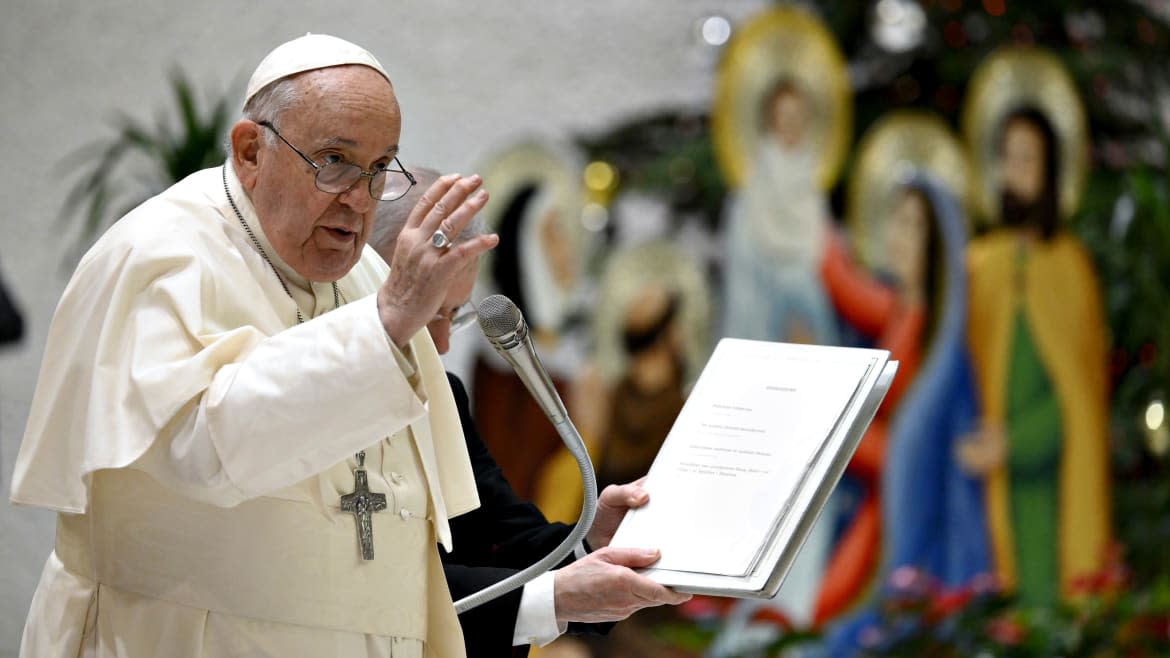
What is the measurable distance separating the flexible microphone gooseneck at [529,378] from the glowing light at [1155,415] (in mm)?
4586

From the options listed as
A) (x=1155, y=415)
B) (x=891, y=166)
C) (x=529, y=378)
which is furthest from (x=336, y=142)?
(x=1155, y=415)

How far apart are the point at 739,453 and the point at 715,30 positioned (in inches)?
162

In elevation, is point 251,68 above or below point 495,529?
above

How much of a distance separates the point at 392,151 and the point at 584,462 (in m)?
0.59

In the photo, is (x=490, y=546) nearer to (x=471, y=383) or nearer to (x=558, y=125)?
(x=471, y=383)

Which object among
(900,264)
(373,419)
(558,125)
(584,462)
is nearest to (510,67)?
(558,125)

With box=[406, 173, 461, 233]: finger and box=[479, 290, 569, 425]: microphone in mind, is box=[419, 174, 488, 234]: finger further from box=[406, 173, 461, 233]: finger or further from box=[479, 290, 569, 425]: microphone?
box=[479, 290, 569, 425]: microphone

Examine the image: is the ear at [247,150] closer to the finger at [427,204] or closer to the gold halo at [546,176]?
the finger at [427,204]

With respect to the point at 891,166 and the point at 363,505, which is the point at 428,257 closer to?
the point at 363,505

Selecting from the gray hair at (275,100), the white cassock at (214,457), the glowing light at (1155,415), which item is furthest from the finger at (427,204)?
the glowing light at (1155,415)

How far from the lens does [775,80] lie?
6266 mm

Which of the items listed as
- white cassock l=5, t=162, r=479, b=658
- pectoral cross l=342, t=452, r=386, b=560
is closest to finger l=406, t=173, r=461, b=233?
white cassock l=5, t=162, r=479, b=658

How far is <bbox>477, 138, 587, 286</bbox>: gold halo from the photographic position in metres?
6.11

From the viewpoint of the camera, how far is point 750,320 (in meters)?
6.18
